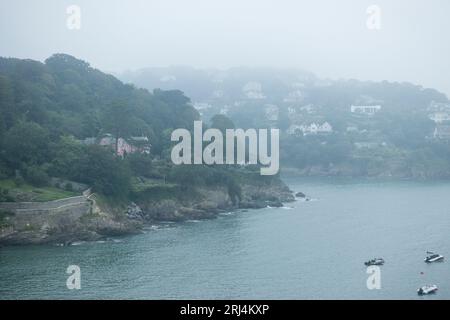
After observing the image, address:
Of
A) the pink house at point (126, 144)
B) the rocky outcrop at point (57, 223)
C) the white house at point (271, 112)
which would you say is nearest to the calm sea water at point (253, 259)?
the rocky outcrop at point (57, 223)

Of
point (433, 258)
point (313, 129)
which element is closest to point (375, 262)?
point (433, 258)

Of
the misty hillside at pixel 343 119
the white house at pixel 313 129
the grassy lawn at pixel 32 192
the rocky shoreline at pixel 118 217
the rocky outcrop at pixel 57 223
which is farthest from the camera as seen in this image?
the white house at pixel 313 129

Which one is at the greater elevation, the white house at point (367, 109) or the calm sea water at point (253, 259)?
the white house at point (367, 109)

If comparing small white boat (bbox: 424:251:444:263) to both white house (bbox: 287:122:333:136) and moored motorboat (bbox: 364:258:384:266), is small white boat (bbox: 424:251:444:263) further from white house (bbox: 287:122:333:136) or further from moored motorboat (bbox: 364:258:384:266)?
white house (bbox: 287:122:333:136)

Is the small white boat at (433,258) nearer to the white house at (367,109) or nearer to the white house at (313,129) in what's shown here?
the white house at (313,129)

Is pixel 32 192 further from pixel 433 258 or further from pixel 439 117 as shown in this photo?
pixel 439 117
